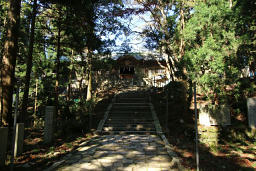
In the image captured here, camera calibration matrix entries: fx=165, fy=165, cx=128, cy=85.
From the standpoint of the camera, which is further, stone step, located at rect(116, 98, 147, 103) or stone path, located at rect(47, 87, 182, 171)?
stone step, located at rect(116, 98, 147, 103)

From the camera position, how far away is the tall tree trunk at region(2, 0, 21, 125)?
5656mm

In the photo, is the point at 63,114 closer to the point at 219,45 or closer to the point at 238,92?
the point at 219,45

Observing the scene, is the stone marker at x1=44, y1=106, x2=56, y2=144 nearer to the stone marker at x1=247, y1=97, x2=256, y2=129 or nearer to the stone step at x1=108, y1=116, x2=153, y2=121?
the stone step at x1=108, y1=116, x2=153, y2=121

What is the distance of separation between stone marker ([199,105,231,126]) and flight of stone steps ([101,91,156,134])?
105 inches

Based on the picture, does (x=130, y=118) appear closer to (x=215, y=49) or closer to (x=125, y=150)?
(x=125, y=150)

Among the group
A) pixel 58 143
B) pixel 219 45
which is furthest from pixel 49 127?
pixel 219 45

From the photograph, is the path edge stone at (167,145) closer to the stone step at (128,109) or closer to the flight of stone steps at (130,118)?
the flight of stone steps at (130,118)

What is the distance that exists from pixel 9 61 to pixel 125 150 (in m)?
5.20

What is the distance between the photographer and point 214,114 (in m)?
7.34

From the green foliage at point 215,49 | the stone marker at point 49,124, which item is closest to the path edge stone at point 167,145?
the green foliage at point 215,49

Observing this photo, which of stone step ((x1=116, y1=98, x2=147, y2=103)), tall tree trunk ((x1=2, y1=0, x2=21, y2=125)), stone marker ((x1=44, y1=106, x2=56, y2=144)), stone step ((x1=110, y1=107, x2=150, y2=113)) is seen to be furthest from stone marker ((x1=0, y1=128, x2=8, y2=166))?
stone step ((x1=116, y1=98, x2=147, y2=103))

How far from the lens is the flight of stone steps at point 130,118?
30.5 ft

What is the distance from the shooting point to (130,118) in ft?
36.0

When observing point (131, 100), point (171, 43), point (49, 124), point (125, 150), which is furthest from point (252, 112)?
point (131, 100)
